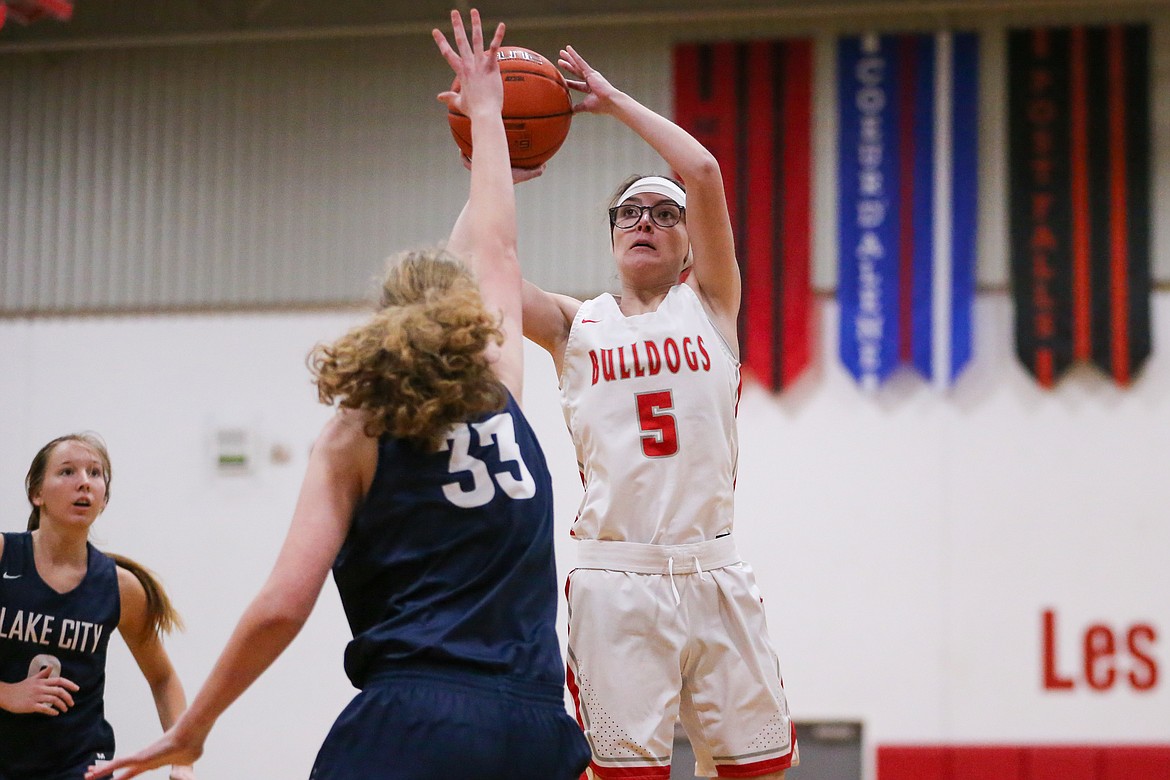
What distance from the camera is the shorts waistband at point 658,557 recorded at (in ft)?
11.1

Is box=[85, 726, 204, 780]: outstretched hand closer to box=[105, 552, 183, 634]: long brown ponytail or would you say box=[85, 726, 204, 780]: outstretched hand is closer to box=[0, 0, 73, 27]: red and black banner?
box=[105, 552, 183, 634]: long brown ponytail

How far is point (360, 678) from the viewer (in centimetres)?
216

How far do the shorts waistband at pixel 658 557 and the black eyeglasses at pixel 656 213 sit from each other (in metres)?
0.94

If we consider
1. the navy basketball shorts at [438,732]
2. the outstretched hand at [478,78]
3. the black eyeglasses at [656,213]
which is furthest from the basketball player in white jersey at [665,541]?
the navy basketball shorts at [438,732]

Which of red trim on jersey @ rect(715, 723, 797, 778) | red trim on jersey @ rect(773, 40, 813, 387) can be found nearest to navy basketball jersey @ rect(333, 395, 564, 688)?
red trim on jersey @ rect(715, 723, 797, 778)

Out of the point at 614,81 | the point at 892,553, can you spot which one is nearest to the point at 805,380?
the point at 892,553

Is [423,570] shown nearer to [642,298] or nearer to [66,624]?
[642,298]

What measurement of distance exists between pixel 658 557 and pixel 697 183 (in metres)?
1.04

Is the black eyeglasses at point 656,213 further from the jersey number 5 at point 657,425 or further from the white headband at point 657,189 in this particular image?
the jersey number 5 at point 657,425

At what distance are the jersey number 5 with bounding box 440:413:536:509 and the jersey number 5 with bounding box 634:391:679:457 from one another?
4.05 ft

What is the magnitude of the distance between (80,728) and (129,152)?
6.38 meters

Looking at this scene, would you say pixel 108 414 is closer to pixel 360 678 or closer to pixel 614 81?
pixel 614 81

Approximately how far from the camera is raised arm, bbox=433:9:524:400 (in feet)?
7.83

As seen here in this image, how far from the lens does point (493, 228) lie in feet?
8.15
